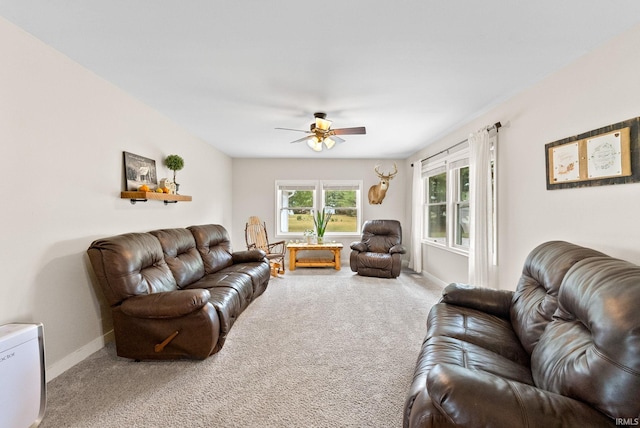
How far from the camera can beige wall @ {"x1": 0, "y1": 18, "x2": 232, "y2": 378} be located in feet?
5.99

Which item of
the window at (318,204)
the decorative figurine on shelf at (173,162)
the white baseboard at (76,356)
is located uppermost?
the decorative figurine on shelf at (173,162)

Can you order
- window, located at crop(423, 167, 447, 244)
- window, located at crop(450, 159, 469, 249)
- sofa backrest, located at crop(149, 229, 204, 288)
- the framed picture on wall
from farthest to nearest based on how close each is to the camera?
window, located at crop(423, 167, 447, 244) < window, located at crop(450, 159, 469, 249) < sofa backrest, located at crop(149, 229, 204, 288) < the framed picture on wall

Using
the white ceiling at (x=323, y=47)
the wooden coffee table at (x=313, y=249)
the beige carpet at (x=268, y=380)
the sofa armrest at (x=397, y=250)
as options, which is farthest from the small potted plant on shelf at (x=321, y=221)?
the white ceiling at (x=323, y=47)

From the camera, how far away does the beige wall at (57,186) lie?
1.83 meters

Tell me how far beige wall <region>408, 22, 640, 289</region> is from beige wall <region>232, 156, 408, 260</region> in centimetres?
313

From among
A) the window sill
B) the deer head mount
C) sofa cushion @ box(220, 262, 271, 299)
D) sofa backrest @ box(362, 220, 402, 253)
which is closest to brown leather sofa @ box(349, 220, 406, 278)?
sofa backrest @ box(362, 220, 402, 253)

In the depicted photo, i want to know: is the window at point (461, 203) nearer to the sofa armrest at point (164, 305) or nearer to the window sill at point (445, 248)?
the window sill at point (445, 248)

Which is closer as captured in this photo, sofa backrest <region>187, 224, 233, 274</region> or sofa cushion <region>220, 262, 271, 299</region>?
sofa cushion <region>220, 262, 271, 299</region>

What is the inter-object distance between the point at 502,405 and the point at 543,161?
241 cm

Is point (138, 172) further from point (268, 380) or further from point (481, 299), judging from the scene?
point (481, 299)

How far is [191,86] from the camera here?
8.89 ft

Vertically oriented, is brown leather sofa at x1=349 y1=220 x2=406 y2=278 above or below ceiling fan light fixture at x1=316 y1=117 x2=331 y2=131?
below

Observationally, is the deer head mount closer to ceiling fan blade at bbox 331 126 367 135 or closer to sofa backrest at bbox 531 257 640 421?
ceiling fan blade at bbox 331 126 367 135

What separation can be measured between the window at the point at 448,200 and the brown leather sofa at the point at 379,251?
63 centimetres
